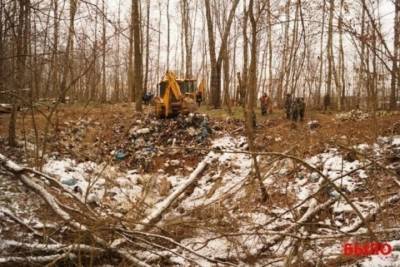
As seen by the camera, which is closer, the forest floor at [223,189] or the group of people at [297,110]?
the forest floor at [223,189]

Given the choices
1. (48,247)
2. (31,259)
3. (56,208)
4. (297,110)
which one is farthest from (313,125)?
(31,259)

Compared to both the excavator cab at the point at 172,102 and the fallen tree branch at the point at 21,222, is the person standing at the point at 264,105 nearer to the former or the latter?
the excavator cab at the point at 172,102

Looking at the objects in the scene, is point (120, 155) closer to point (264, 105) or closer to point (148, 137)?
point (148, 137)

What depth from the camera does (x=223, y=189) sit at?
489cm

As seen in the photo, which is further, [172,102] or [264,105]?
[264,105]

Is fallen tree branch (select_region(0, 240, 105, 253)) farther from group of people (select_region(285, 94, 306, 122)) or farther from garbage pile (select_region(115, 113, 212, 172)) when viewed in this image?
group of people (select_region(285, 94, 306, 122))

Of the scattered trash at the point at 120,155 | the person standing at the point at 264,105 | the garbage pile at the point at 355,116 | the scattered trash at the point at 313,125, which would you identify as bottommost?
the scattered trash at the point at 120,155

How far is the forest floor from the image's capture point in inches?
146

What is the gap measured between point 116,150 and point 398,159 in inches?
298

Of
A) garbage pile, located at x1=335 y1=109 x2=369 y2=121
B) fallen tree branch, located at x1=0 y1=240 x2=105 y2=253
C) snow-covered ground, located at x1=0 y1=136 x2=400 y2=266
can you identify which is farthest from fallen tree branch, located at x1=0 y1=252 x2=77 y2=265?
garbage pile, located at x1=335 y1=109 x2=369 y2=121

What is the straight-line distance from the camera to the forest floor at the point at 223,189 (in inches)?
146

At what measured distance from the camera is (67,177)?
26.0 feet

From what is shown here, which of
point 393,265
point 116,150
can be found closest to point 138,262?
point 393,265

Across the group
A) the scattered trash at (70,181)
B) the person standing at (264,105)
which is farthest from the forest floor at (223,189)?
the person standing at (264,105)
